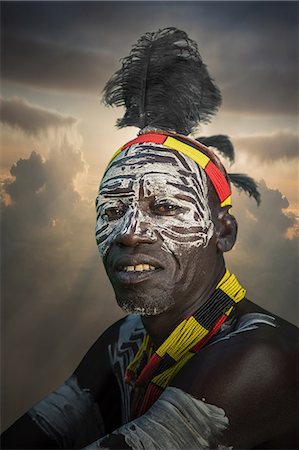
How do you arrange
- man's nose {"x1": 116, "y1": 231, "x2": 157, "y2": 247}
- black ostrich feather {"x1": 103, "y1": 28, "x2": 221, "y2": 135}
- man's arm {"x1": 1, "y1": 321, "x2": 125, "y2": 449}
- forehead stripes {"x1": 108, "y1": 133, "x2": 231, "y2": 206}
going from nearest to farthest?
man's nose {"x1": 116, "y1": 231, "x2": 157, "y2": 247} < forehead stripes {"x1": 108, "y1": 133, "x2": 231, "y2": 206} < man's arm {"x1": 1, "y1": 321, "x2": 125, "y2": 449} < black ostrich feather {"x1": 103, "y1": 28, "x2": 221, "y2": 135}

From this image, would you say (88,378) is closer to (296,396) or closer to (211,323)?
(211,323)

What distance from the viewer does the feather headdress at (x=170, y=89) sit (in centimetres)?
291

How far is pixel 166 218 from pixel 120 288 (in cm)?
34

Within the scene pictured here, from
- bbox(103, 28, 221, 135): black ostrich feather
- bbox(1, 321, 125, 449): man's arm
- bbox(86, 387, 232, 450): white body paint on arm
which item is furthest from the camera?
bbox(103, 28, 221, 135): black ostrich feather

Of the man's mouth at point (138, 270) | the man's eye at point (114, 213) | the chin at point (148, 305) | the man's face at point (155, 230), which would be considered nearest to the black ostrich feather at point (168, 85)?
the man's face at point (155, 230)

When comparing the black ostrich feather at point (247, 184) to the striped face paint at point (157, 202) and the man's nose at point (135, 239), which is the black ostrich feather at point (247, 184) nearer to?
the striped face paint at point (157, 202)

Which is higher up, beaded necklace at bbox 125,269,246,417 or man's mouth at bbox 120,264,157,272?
man's mouth at bbox 120,264,157,272

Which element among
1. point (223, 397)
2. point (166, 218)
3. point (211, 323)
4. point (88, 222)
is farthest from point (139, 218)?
point (88, 222)

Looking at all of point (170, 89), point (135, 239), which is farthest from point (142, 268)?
point (170, 89)

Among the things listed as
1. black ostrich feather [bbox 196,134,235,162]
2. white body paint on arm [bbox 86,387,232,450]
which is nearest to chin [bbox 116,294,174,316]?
white body paint on arm [bbox 86,387,232,450]

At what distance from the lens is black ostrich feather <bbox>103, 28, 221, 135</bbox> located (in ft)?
9.55

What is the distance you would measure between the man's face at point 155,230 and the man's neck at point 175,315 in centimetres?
5

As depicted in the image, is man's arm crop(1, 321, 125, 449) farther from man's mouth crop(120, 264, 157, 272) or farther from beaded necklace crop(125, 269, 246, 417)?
man's mouth crop(120, 264, 157, 272)

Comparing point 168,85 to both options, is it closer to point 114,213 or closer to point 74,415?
point 114,213
